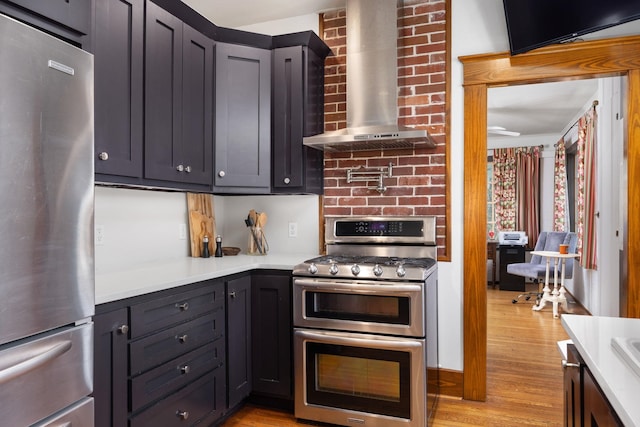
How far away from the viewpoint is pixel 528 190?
703 cm

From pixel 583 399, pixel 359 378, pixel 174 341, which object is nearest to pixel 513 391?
pixel 359 378

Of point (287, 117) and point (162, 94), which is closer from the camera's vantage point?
point (162, 94)

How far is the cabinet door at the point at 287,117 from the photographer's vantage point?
279 cm

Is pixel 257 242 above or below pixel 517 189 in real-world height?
below

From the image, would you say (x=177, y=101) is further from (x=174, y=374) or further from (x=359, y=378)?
(x=359, y=378)

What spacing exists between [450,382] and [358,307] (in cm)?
98

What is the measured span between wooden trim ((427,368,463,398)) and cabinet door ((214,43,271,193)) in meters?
1.67

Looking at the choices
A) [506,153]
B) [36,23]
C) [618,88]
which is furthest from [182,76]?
[506,153]

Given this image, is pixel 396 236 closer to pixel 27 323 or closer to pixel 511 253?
pixel 27 323

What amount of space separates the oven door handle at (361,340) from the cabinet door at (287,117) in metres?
0.97

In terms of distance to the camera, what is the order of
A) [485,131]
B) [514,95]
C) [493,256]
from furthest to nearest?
[493,256]
[514,95]
[485,131]

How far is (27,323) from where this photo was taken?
1.18m

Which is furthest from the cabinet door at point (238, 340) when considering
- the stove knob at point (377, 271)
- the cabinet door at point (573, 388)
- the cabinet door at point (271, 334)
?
the cabinet door at point (573, 388)

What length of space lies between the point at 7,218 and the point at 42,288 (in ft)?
0.73
